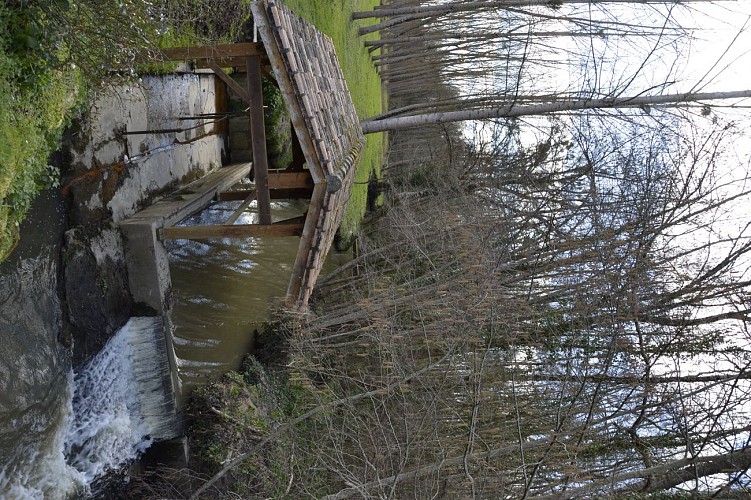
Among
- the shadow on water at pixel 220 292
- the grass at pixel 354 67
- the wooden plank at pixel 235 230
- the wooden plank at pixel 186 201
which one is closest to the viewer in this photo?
the wooden plank at pixel 235 230

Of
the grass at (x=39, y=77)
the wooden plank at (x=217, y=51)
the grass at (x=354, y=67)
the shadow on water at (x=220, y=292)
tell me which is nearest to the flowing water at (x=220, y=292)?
the shadow on water at (x=220, y=292)

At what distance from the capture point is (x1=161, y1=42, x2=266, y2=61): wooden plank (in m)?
5.70

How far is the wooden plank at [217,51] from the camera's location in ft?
18.7

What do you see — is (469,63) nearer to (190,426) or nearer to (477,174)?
(477,174)

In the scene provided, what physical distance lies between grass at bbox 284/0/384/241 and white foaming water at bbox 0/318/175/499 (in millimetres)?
4977

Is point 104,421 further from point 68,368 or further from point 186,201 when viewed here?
point 186,201

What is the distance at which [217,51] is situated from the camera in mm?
5785

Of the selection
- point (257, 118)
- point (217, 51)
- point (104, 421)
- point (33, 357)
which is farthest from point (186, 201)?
point (104, 421)

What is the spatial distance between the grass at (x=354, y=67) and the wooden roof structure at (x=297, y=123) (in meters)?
3.55

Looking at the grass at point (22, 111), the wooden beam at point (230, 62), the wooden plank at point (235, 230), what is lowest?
the wooden plank at point (235, 230)

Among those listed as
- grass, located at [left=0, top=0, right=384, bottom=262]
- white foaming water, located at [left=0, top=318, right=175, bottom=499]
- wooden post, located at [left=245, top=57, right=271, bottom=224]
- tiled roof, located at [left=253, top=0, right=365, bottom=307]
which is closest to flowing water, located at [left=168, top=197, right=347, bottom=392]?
white foaming water, located at [left=0, top=318, right=175, bottom=499]

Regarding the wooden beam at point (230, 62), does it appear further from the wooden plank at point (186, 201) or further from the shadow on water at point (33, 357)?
the shadow on water at point (33, 357)

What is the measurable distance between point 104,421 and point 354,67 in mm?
10658

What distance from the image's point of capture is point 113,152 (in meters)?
6.47
